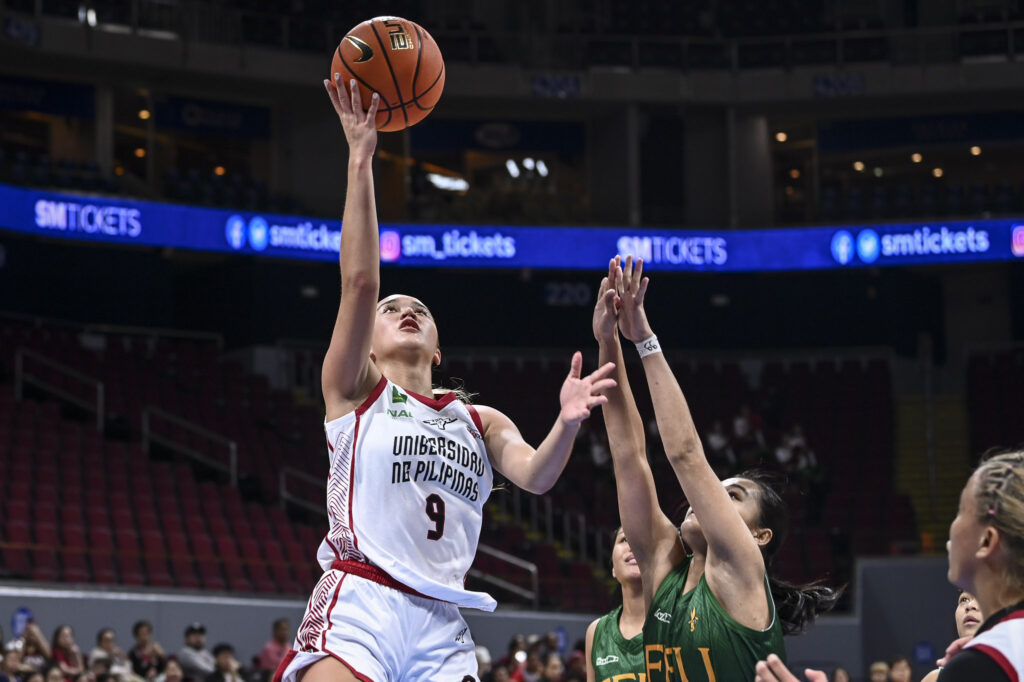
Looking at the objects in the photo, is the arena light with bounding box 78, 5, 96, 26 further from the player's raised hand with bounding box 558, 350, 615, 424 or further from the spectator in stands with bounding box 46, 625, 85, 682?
the player's raised hand with bounding box 558, 350, 615, 424

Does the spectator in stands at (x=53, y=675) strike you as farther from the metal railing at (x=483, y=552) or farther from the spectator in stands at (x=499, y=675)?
the metal railing at (x=483, y=552)

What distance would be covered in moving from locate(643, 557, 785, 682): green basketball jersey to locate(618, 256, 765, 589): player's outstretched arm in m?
0.06

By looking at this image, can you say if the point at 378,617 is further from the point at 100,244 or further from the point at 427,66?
the point at 100,244

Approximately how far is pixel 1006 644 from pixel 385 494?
6.15 feet

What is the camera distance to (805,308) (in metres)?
25.4

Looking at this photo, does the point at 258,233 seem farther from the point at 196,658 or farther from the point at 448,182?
the point at 196,658

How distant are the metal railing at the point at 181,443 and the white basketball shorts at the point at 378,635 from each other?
14.0 meters

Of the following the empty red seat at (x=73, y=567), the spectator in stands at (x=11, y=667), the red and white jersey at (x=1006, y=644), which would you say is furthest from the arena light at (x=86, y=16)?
the red and white jersey at (x=1006, y=644)

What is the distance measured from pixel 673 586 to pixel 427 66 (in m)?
1.83

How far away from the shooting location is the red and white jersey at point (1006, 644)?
8.15 feet

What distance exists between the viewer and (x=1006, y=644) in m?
2.51

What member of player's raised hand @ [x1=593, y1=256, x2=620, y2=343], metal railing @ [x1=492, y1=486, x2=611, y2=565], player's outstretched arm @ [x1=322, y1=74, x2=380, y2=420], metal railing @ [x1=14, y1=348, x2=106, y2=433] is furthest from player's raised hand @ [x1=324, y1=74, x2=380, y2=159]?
metal railing @ [x1=492, y1=486, x2=611, y2=565]

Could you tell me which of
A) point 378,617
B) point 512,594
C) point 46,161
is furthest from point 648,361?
point 46,161

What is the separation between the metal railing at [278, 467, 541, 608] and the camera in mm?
17016
